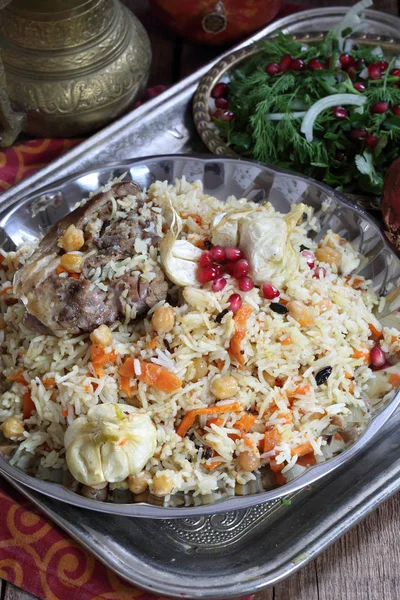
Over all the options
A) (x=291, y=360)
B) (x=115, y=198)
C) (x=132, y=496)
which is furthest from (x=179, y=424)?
(x=115, y=198)

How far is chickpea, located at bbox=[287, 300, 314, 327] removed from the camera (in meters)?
3.62

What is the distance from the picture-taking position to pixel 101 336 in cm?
348

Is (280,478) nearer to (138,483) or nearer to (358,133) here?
(138,483)

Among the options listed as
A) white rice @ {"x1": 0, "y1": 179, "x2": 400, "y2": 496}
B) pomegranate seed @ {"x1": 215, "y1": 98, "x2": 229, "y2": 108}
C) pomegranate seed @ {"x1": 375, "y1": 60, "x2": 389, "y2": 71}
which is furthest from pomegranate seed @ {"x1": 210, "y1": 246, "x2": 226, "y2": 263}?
pomegranate seed @ {"x1": 375, "y1": 60, "x2": 389, "y2": 71}

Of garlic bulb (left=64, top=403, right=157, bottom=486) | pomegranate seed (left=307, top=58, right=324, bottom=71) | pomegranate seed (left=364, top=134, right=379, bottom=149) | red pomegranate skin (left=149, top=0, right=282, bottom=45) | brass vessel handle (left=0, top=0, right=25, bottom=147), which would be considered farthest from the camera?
red pomegranate skin (left=149, top=0, right=282, bottom=45)

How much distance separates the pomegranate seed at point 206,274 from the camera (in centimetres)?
364

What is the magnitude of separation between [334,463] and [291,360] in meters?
0.53

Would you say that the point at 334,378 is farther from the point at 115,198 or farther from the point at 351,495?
the point at 115,198

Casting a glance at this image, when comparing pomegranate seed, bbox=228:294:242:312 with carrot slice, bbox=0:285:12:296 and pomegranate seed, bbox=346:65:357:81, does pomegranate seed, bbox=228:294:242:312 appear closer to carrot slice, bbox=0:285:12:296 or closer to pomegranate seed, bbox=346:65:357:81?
carrot slice, bbox=0:285:12:296

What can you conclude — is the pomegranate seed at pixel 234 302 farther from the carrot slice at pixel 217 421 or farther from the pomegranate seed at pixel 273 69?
the pomegranate seed at pixel 273 69

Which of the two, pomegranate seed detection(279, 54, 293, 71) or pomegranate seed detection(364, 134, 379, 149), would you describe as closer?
pomegranate seed detection(364, 134, 379, 149)

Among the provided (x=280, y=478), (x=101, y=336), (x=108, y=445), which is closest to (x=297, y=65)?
(x=101, y=336)

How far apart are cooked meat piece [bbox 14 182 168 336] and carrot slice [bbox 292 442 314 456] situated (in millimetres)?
984

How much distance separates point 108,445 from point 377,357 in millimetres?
1473
